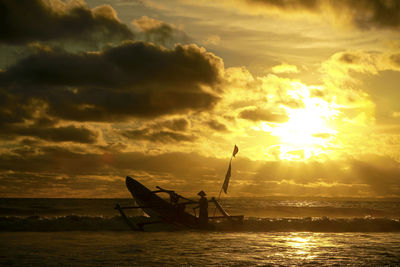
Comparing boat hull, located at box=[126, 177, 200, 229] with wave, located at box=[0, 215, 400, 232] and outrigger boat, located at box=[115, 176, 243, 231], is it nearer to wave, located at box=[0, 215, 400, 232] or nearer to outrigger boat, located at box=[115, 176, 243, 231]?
outrigger boat, located at box=[115, 176, 243, 231]

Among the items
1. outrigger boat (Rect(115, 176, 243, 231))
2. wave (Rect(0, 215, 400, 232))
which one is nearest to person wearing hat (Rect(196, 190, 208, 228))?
outrigger boat (Rect(115, 176, 243, 231))

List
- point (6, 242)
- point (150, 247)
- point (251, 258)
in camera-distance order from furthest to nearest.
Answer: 1. point (6, 242)
2. point (150, 247)
3. point (251, 258)

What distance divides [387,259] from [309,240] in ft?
19.2

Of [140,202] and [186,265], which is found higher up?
[140,202]

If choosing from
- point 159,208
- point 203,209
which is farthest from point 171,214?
point 203,209

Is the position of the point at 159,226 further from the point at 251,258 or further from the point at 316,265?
the point at 316,265

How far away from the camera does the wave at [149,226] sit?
24.4 metres

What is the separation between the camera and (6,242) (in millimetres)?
17016

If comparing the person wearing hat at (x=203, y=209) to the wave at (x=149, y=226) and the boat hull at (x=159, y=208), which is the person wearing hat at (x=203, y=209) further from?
the wave at (x=149, y=226)

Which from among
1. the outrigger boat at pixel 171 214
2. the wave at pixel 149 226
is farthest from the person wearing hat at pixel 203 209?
the wave at pixel 149 226

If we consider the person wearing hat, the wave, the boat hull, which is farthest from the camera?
the wave

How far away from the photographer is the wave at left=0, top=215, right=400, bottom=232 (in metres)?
24.4

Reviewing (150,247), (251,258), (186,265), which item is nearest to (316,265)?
(251,258)

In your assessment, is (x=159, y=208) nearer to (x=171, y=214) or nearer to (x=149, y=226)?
(x=171, y=214)
